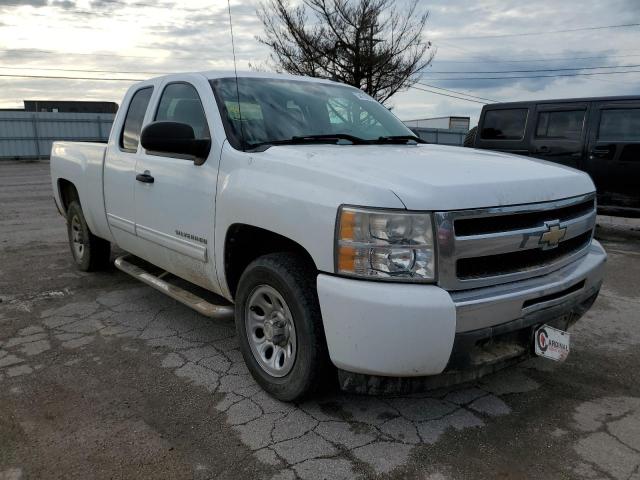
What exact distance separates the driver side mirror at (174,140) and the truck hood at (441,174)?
1.73 ft

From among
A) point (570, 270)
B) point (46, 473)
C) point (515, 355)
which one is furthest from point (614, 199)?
point (46, 473)

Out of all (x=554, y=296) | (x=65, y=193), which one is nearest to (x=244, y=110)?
(x=554, y=296)

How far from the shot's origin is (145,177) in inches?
161

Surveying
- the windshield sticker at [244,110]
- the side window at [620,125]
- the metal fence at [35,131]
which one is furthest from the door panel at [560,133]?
the metal fence at [35,131]

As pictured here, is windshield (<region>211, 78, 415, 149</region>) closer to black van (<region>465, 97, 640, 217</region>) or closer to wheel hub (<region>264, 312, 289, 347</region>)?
wheel hub (<region>264, 312, 289, 347</region>)

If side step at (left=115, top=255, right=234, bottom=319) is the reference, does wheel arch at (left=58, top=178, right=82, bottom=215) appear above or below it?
above

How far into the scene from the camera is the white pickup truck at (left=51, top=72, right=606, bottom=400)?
2.47 meters

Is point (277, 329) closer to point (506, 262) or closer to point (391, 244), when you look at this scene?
point (391, 244)

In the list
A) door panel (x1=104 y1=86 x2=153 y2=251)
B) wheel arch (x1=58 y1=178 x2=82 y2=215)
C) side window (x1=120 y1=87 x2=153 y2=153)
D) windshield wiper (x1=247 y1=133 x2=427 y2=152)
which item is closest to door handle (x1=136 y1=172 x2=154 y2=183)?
door panel (x1=104 y1=86 x2=153 y2=251)

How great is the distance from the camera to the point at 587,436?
9.27 feet

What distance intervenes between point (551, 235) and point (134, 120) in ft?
11.3

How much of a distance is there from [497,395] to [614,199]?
6.04 metres

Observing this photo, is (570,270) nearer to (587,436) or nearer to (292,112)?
(587,436)

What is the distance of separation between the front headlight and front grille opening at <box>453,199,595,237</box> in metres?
0.18
